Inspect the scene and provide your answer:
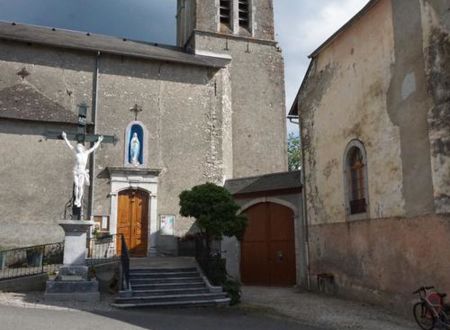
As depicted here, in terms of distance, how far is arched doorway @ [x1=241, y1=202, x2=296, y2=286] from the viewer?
47.4 ft

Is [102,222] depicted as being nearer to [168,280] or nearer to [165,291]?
[168,280]

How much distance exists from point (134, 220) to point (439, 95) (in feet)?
36.8

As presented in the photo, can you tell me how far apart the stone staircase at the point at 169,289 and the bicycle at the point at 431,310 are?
400 centimetres

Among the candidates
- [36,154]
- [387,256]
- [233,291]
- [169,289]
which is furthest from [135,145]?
[387,256]

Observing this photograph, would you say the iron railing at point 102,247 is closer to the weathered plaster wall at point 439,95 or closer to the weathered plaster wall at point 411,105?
the weathered plaster wall at point 411,105

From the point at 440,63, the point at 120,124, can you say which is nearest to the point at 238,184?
the point at 120,124

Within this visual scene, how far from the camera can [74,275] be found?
34.3 feet

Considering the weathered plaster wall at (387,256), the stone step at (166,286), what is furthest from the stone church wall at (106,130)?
the weathered plaster wall at (387,256)

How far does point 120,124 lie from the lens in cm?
1686

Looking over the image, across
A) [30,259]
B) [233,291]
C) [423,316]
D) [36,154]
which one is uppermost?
[36,154]

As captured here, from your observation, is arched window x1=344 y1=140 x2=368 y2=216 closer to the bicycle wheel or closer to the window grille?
the window grille

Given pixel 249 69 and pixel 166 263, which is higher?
pixel 249 69

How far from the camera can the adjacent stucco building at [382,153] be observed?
8789mm

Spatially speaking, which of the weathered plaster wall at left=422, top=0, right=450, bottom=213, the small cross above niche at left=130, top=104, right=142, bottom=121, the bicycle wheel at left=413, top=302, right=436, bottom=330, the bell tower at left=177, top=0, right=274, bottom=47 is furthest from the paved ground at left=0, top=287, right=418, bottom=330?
the bell tower at left=177, top=0, right=274, bottom=47
